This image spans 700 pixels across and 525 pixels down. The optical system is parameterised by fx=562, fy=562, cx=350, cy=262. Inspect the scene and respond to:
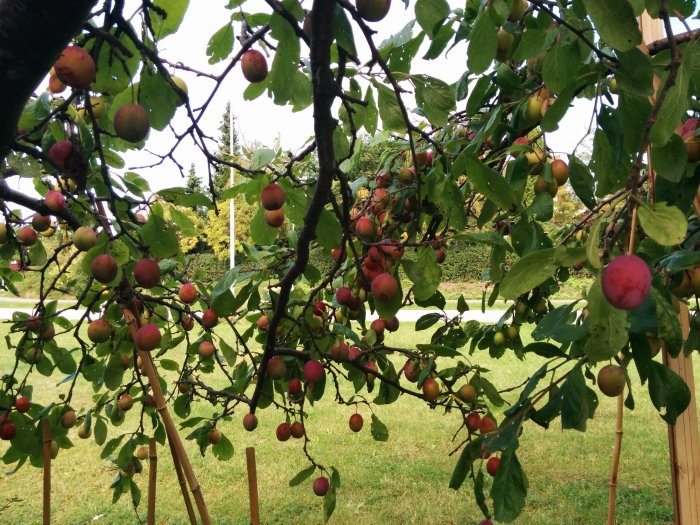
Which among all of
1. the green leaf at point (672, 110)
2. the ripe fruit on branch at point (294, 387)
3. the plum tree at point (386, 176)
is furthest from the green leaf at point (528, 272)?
the ripe fruit on branch at point (294, 387)

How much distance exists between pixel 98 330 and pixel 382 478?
2.87m

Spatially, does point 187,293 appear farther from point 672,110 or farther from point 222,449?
point 672,110

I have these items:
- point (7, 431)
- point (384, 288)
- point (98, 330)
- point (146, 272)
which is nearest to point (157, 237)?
point (146, 272)

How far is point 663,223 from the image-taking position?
1.90ft

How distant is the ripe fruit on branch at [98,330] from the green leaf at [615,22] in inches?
53.9

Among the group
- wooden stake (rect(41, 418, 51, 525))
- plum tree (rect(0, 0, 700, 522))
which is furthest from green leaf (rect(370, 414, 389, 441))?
wooden stake (rect(41, 418, 51, 525))

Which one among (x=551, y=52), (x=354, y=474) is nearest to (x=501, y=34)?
(x=551, y=52)

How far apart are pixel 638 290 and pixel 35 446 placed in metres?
1.94

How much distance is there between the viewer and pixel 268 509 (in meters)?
3.46

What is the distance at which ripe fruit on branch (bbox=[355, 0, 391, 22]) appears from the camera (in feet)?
2.47

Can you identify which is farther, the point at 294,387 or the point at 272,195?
the point at 294,387

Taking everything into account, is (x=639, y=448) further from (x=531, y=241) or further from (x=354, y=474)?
(x=531, y=241)

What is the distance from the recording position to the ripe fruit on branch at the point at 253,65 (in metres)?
1.02

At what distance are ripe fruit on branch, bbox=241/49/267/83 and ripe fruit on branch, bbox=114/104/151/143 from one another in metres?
0.24
